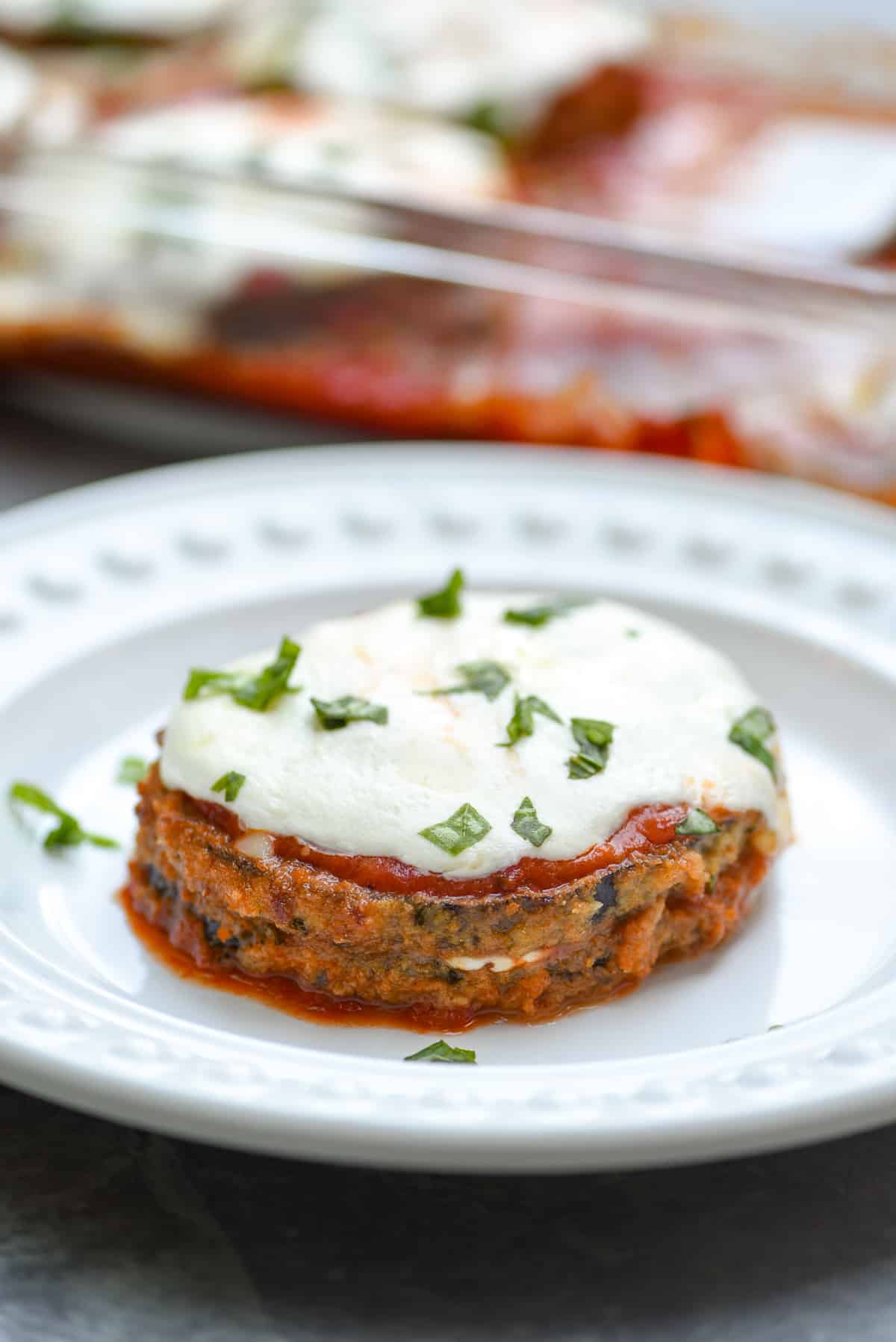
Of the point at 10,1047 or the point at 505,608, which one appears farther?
the point at 505,608

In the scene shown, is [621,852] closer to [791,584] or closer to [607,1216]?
[607,1216]

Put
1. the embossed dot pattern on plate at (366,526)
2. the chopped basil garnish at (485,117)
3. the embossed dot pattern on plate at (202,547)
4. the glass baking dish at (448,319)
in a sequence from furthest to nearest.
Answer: the chopped basil garnish at (485,117), the glass baking dish at (448,319), the embossed dot pattern on plate at (366,526), the embossed dot pattern on plate at (202,547)

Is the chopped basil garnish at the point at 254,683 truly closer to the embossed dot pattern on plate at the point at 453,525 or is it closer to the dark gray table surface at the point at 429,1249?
the dark gray table surface at the point at 429,1249

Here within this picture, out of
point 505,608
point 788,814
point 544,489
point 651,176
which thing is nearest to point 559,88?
point 651,176

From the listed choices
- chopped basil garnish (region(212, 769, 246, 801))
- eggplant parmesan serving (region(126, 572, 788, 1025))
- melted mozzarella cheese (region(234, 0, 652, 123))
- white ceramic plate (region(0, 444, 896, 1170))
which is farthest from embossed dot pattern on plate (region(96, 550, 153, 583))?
melted mozzarella cheese (region(234, 0, 652, 123))

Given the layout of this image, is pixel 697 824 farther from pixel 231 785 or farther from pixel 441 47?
pixel 441 47

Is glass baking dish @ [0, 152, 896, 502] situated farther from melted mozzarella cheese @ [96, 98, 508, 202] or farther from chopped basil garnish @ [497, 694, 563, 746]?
chopped basil garnish @ [497, 694, 563, 746]

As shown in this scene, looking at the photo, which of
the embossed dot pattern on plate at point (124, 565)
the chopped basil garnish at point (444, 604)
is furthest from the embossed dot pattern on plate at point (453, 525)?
the chopped basil garnish at point (444, 604)
